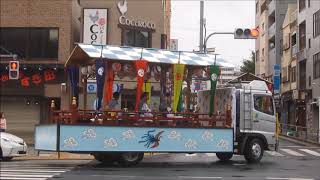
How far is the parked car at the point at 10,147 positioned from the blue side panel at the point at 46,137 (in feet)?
5.93

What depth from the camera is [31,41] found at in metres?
34.7

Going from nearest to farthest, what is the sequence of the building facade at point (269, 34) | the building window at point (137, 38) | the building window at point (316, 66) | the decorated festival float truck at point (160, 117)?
1. the decorated festival float truck at point (160, 117)
2. the building window at point (137, 38)
3. the building window at point (316, 66)
4. the building facade at point (269, 34)

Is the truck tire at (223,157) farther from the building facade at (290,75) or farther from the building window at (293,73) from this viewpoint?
the building window at (293,73)

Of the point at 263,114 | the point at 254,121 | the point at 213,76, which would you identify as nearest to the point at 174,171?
the point at 213,76

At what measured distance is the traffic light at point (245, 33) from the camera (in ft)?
92.6

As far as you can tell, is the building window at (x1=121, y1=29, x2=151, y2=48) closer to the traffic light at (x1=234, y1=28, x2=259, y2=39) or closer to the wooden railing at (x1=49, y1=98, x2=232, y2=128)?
the traffic light at (x1=234, y1=28, x2=259, y2=39)

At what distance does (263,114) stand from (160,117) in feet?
14.5

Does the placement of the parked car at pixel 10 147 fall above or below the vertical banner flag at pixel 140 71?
below

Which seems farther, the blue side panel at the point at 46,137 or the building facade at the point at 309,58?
the building facade at the point at 309,58

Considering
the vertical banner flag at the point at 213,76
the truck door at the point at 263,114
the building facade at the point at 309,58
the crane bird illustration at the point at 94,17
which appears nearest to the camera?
the vertical banner flag at the point at 213,76

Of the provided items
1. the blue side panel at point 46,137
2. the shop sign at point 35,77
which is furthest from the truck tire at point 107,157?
the shop sign at point 35,77

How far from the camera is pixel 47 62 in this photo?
1346 inches

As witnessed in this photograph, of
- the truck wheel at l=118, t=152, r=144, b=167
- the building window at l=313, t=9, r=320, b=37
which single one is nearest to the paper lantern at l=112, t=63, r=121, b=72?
the truck wheel at l=118, t=152, r=144, b=167

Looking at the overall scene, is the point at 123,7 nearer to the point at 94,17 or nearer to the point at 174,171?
the point at 94,17
